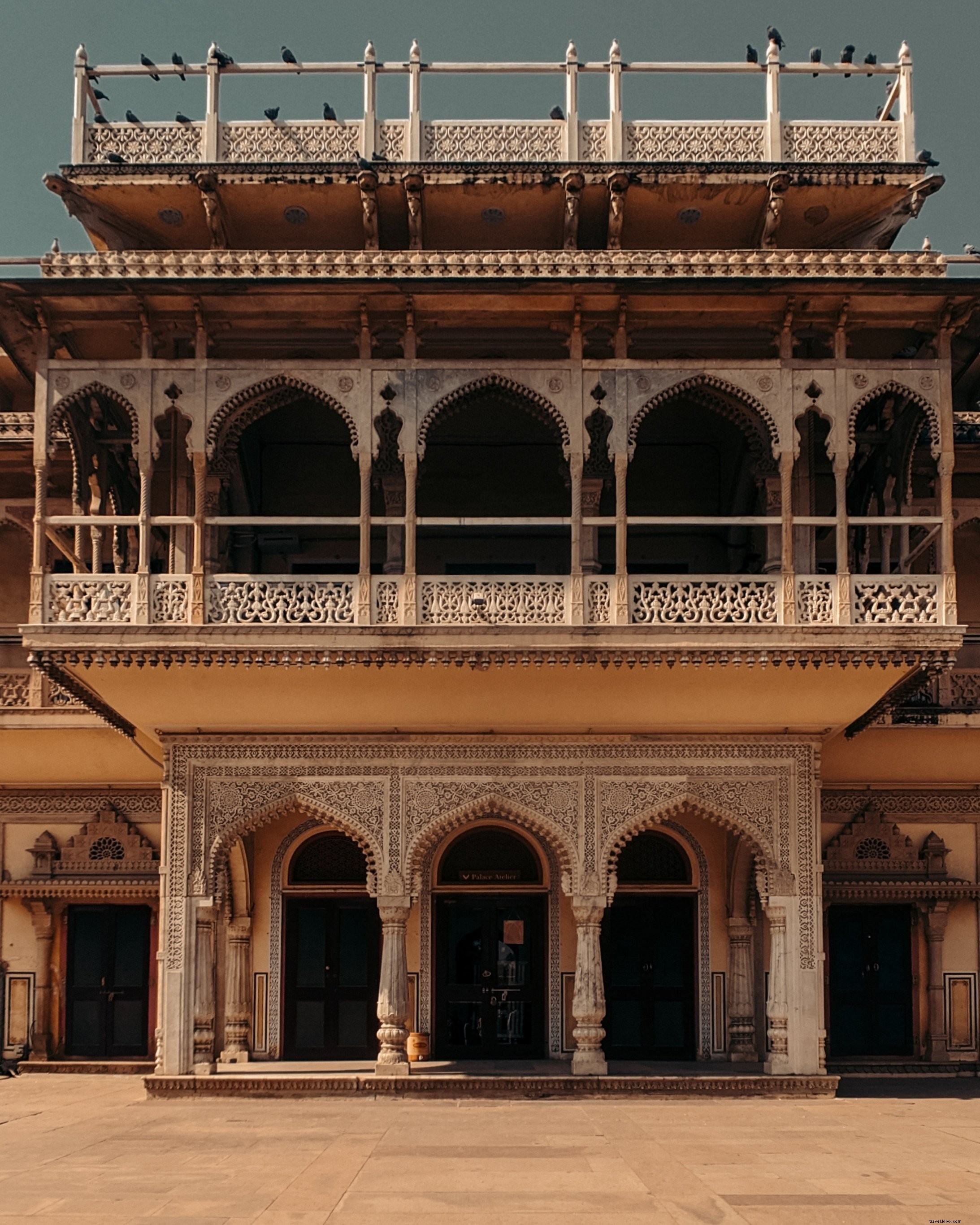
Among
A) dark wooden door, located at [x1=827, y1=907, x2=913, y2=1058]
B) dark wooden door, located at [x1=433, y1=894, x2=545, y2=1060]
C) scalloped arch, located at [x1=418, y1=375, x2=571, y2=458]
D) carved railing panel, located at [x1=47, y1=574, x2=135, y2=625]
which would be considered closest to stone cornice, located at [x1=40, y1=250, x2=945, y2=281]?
scalloped arch, located at [x1=418, y1=375, x2=571, y2=458]

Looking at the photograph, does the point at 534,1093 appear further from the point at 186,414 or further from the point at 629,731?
the point at 186,414

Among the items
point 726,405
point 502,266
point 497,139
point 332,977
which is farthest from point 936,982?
point 497,139

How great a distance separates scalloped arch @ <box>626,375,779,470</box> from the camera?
14766 mm

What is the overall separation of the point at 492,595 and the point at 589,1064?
16.5 ft

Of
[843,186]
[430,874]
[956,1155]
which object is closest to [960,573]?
[843,186]

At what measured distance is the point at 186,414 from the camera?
14750 millimetres

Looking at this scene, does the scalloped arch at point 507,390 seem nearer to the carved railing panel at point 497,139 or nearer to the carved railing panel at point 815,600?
the carved railing panel at point 815,600

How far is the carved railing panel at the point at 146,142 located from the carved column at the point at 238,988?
9.32 m

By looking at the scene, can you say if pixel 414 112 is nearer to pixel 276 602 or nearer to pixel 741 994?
pixel 276 602

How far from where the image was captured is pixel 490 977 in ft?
58.3

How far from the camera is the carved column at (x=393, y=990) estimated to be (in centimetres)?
1511

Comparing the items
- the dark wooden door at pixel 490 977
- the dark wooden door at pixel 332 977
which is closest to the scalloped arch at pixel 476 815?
the dark wooden door at pixel 490 977

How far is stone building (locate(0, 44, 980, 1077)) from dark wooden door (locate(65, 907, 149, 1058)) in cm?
5

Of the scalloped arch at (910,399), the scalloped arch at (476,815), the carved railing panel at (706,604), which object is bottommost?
the scalloped arch at (476,815)
